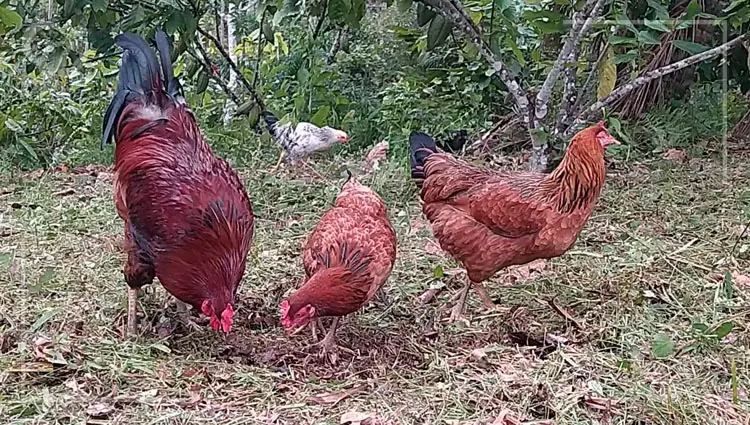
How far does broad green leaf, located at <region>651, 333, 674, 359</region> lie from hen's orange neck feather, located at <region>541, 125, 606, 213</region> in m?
0.89

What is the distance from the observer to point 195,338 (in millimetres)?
3598

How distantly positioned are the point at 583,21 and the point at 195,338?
3.13 meters

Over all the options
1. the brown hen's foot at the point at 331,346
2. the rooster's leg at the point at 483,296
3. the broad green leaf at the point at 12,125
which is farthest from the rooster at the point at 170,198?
the broad green leaf at the point at 12,125

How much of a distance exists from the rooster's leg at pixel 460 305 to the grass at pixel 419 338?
0.07 metres

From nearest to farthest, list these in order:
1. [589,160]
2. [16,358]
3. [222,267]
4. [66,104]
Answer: [16,358] → [222,267] → [589,160] → [66,104]

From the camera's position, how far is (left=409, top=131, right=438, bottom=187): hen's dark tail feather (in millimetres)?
4402

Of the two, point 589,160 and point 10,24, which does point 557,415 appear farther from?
point 10,24

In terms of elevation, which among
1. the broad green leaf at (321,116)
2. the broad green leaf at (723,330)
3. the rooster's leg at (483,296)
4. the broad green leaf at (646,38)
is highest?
the broad green leaf at (646,38)

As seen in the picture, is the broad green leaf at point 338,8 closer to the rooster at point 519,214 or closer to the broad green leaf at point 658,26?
the rooster at point 519,214

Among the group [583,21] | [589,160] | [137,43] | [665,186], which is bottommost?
Result: [665,186]

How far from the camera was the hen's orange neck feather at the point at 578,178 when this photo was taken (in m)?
3.80

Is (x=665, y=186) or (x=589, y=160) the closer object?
(x=589, y=160)

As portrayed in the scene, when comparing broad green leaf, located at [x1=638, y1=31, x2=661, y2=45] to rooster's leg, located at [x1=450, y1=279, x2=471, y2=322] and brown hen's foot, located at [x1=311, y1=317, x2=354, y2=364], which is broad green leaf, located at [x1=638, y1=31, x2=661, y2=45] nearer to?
rooster's leg, located at [x1=450, y1=279, x2=471, y2=322]

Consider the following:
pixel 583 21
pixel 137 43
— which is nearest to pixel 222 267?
pixel 137 43
